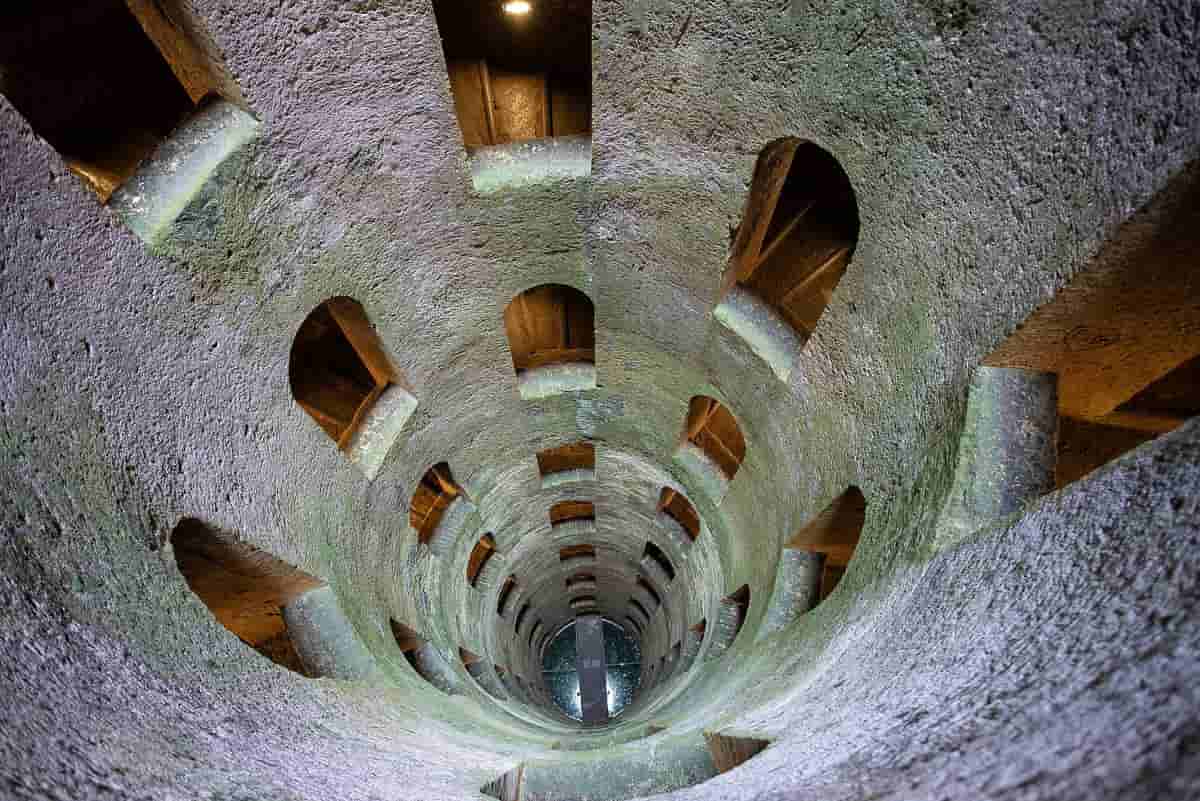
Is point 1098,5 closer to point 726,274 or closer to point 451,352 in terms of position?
point 726,274

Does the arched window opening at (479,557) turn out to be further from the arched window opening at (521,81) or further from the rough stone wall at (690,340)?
the arched window opening at (521,81)

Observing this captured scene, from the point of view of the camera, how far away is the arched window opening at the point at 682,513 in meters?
8.39

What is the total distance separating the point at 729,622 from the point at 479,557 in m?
3.49

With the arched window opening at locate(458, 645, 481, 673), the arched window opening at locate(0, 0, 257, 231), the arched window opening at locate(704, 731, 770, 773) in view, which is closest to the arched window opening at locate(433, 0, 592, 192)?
the arched window opening at locate(0, 0, 257, 231)

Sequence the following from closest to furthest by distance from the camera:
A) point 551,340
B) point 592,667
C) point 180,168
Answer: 1. point 180,168
2. point 551,340
3. point 592,667

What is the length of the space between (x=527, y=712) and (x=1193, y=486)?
26.4 feet

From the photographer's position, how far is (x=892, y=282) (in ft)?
10.3

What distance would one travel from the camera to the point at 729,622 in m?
6.89

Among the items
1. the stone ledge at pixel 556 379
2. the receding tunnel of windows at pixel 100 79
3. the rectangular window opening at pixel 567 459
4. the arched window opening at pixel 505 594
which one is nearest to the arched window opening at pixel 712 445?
the stone ledge at pixel 556 379

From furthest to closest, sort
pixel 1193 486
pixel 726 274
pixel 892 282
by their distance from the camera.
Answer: pixel 726 274
pixel 892 282
pixel 1193 486

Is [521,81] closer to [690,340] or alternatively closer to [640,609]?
[690,340]

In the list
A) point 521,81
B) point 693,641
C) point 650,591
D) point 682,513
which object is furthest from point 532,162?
point 650,591

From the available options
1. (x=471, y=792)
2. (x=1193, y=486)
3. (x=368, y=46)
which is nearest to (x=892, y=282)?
(x=1193, y=486)

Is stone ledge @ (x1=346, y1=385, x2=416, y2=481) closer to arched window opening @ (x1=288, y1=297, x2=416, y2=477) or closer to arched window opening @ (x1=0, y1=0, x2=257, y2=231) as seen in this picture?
arched window opening @ (x1=288, y1=297, x2=416, y2=477)
